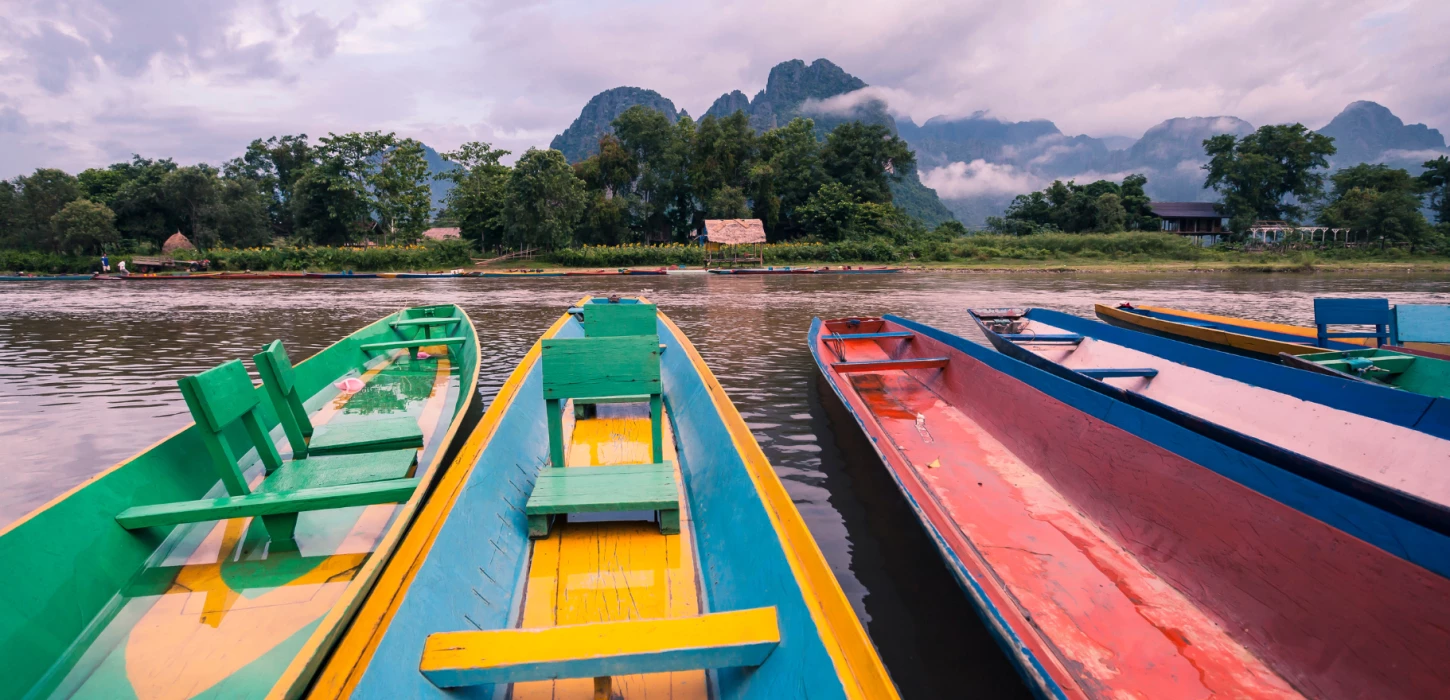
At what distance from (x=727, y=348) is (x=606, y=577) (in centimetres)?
842

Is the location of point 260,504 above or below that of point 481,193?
below

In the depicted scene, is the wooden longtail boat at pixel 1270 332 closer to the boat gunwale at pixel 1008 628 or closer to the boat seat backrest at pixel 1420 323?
the boat seat backrest at pixel 1420 323

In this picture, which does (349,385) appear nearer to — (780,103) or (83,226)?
(83,226)

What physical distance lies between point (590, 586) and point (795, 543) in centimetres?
121

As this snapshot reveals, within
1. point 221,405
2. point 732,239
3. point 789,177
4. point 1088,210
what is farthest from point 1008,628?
point 1088,210

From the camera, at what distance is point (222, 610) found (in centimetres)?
288

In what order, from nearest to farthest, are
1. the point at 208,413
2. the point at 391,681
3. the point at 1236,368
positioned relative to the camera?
the point at 391,681 → the point at 208,413 → the point at 1236,368

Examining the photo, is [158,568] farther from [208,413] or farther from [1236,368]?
[1236,368]

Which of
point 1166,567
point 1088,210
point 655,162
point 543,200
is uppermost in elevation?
point 655,162

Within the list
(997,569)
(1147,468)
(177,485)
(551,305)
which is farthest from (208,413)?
(551,305)

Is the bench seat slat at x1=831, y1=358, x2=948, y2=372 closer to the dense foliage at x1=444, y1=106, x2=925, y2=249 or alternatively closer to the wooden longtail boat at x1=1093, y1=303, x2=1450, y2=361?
the wooden longtail boat at x1=1093, y1=303, x2=1450, y2=361

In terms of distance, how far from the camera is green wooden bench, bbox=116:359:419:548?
3.01 m

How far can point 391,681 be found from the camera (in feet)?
6.13

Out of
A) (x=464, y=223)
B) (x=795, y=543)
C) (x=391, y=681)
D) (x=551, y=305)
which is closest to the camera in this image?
(x=391, y=681)
